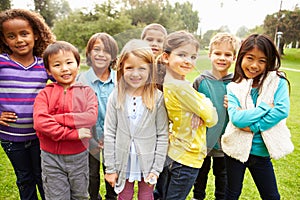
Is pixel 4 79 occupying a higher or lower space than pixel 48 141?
higher

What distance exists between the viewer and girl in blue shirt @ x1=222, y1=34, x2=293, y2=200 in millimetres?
1687

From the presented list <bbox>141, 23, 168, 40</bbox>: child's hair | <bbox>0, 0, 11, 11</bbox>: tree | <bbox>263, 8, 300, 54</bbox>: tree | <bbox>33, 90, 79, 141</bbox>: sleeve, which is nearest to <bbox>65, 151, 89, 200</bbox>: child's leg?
<bbox>33, 90, 79, 141</bbox>: sleeve

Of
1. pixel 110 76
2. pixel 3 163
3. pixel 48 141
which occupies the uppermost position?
pixel 110 76

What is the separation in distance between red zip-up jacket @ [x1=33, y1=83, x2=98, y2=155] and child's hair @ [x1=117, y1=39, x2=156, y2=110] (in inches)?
11.1

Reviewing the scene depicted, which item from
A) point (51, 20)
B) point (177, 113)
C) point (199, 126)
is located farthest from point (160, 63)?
point (51, 20)

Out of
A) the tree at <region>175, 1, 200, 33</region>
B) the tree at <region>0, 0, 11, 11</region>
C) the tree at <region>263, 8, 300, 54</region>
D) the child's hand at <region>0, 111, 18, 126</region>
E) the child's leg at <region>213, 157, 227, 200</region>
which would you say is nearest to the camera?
the tree at <region>175, 1, 200, 33</region>

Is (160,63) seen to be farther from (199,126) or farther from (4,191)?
(4,191)

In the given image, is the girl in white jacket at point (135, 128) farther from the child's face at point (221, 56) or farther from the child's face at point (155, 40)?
the child's face at point (221, 56)

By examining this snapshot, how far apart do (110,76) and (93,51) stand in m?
0.19

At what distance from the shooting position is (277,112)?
1651mm

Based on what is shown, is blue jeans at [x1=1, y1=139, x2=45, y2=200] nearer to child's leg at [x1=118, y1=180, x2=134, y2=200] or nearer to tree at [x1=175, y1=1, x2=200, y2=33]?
child's leg at [x1=118, y1=180, x2=134, y2=200]

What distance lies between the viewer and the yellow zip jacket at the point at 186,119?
4.59ft

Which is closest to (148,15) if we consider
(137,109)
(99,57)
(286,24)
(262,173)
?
(99,57)

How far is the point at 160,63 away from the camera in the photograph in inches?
54.5
